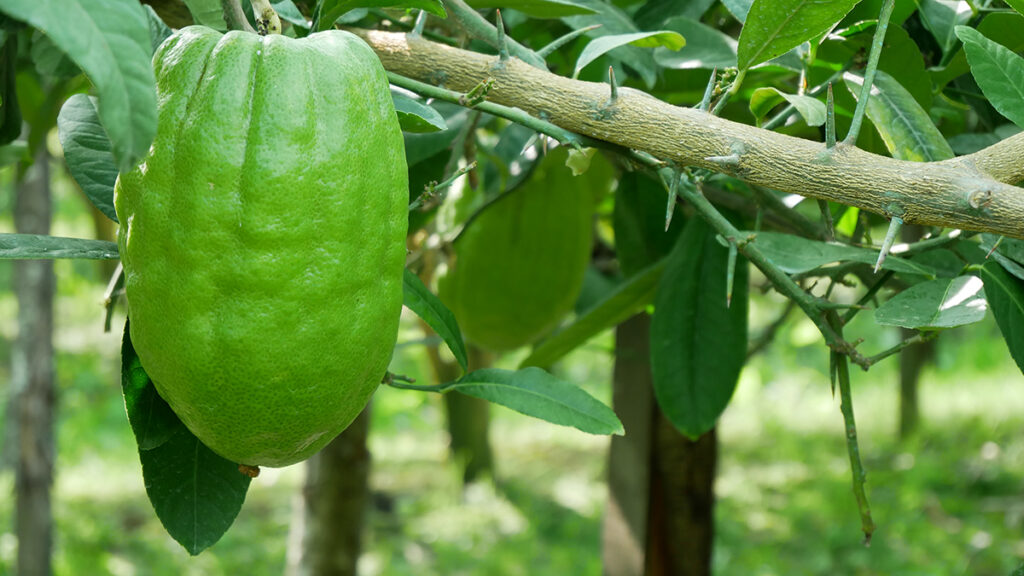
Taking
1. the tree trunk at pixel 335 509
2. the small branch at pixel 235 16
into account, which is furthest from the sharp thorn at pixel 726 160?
the tree trunk at pixel 335 509

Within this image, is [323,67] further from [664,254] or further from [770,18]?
[664,254]

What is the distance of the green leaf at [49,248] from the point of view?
1.35ft

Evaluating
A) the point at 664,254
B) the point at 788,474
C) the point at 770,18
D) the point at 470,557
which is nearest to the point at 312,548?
the point at 664,254

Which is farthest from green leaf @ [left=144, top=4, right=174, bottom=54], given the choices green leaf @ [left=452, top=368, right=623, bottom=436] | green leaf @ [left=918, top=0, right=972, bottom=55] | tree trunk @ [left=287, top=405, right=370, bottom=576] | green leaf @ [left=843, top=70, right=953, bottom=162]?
tree trunk @ [left=287, top=405, right=370, bottom=576]

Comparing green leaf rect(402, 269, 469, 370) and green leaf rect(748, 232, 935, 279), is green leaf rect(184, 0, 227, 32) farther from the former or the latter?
green leaf rect(748, 232, 935, 279)

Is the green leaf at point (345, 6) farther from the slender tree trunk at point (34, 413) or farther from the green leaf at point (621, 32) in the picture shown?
the slender tree trunk at point (34, 413)

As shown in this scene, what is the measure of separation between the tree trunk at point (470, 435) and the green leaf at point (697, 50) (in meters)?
1.64

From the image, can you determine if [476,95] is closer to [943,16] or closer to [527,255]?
[943,16]

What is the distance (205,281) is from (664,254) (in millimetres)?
602

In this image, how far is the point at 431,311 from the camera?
55 centimetres

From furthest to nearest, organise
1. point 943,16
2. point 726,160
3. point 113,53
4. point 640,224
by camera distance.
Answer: point 640,224
point 943,16
point 726,160
point 113,53

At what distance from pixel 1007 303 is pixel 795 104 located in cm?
16

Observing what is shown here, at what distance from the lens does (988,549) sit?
198 centimetres

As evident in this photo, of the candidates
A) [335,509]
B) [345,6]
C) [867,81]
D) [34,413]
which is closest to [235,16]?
[345,6]
